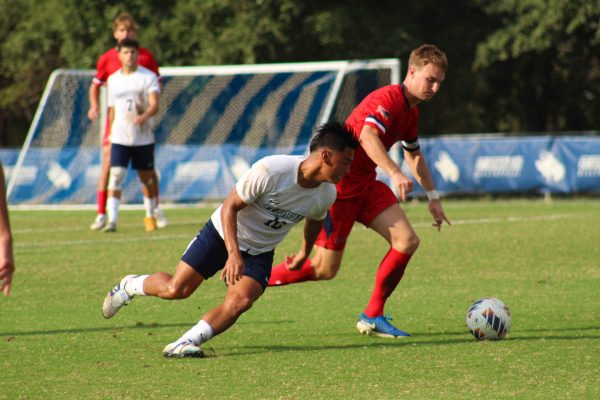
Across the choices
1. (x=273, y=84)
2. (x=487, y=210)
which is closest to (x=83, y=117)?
(x=273, y=84)

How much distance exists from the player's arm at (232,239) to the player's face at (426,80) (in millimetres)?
1756

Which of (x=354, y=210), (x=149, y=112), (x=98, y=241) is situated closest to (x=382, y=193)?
(x=354, y=210)

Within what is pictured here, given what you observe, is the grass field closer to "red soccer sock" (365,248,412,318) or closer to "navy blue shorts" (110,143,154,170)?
"red soccer sock" (365,248,412,318)

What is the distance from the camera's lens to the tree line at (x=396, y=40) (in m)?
29.7

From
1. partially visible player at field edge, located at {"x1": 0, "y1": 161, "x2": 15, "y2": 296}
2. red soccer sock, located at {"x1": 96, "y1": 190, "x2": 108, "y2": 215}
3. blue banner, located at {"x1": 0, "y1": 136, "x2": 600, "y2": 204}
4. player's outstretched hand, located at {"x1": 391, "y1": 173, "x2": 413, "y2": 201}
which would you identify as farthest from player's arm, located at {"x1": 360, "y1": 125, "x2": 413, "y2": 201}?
blue banner, located at {"x1": 0, "y1": 136, "x2": 600, "y2": 204}

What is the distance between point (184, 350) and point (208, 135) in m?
16.8

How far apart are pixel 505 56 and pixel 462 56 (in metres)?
2.78

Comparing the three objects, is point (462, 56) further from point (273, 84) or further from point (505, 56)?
point (273, 84)

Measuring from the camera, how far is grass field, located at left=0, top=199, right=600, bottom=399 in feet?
19.3

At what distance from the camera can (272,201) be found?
6793mm

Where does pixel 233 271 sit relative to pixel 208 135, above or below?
above

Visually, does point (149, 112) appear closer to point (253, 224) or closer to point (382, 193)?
point (382, 193)

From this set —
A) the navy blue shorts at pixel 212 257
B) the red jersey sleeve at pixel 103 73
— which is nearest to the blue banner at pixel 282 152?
the red jersey sleeve at pixel 103 73

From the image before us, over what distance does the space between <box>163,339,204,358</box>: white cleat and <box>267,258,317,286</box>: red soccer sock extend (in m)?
1.72
